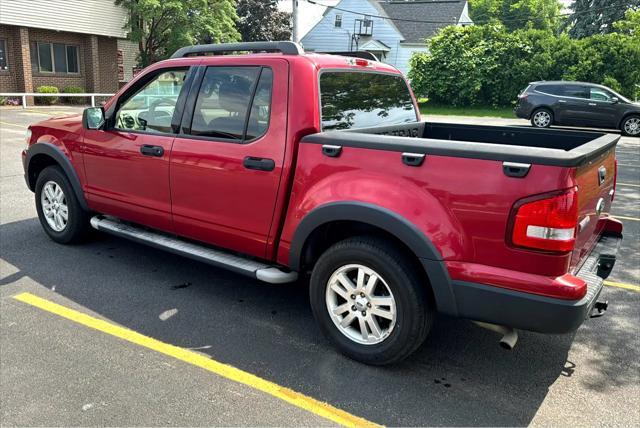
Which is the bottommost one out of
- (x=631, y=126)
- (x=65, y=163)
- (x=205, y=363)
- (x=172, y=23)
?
(x=205, y=363)

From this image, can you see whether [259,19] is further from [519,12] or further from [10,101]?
[519,12]

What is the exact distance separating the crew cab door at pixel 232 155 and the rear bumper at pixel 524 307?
1426mm

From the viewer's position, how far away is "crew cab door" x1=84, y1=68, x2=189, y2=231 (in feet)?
14.3

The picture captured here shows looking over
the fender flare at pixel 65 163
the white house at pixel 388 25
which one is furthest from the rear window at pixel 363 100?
the white house at pixel 388 25

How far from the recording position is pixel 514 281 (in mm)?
2805

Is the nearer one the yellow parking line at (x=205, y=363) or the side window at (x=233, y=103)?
the yellow parking line at (x=205, y=363)

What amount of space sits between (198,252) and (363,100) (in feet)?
5.58

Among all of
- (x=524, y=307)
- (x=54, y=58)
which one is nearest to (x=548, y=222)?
(x=524, y=307)

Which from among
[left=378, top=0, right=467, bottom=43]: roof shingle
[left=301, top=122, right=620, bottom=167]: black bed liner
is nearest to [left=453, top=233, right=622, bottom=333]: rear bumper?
[left=301, top=122, right=620, bottom=167]: black bed liner

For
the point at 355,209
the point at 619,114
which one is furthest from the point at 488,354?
the point at 619,114

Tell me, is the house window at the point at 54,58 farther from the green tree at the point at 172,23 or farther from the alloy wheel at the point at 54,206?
the alloy wheel at the point at 54,206

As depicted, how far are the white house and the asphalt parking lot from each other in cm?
4116

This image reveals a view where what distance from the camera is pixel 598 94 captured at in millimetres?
18156

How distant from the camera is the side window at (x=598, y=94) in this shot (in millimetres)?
18031
